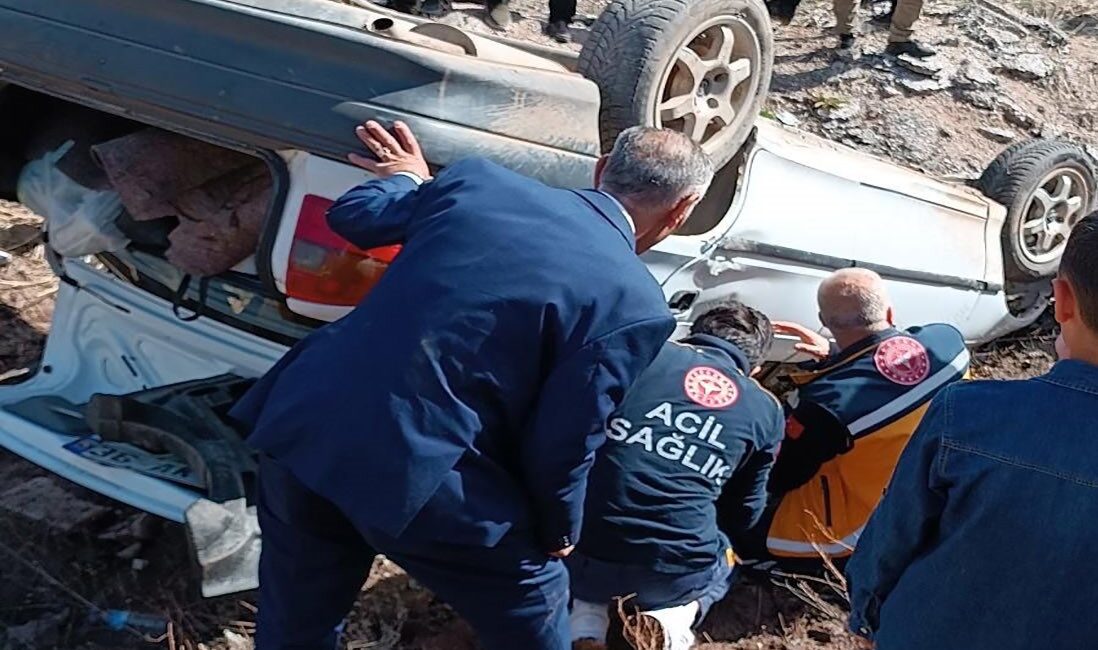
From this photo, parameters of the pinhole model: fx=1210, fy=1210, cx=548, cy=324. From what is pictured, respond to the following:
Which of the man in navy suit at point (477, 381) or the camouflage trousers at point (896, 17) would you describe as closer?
the man in navy suit at point (477, 381)

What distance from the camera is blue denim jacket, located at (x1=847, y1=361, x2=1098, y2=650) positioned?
170 centimetres

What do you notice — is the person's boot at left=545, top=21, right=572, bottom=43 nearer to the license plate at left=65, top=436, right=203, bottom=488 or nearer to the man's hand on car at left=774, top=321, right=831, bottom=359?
the man's hand on car at left=774, top=321, right=831, bottom=359

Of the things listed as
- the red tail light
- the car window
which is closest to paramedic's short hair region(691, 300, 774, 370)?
the red tail light

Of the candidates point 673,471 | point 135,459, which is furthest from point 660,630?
point 135,459

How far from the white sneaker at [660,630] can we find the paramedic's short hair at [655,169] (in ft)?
3.89

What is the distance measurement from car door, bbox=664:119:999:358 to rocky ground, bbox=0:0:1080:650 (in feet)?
2.81

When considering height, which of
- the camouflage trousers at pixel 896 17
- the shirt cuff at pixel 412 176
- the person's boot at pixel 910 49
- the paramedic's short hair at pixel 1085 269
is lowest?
the person's boot at pixel 910 49

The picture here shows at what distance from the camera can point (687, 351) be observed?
304 centimetres

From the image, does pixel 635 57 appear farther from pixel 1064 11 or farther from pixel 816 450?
pixel 1064 11

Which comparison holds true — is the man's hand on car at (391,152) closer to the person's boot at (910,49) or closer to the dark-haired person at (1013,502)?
the dark-haired person at (1013,502)

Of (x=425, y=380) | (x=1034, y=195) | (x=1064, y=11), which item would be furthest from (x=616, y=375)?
(x=1064, y=11)

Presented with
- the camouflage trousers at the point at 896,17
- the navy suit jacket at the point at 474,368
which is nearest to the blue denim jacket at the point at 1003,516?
the navy suit jacket at the point at 474,368

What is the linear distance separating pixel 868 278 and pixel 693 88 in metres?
0.75

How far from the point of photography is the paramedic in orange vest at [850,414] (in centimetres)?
337
